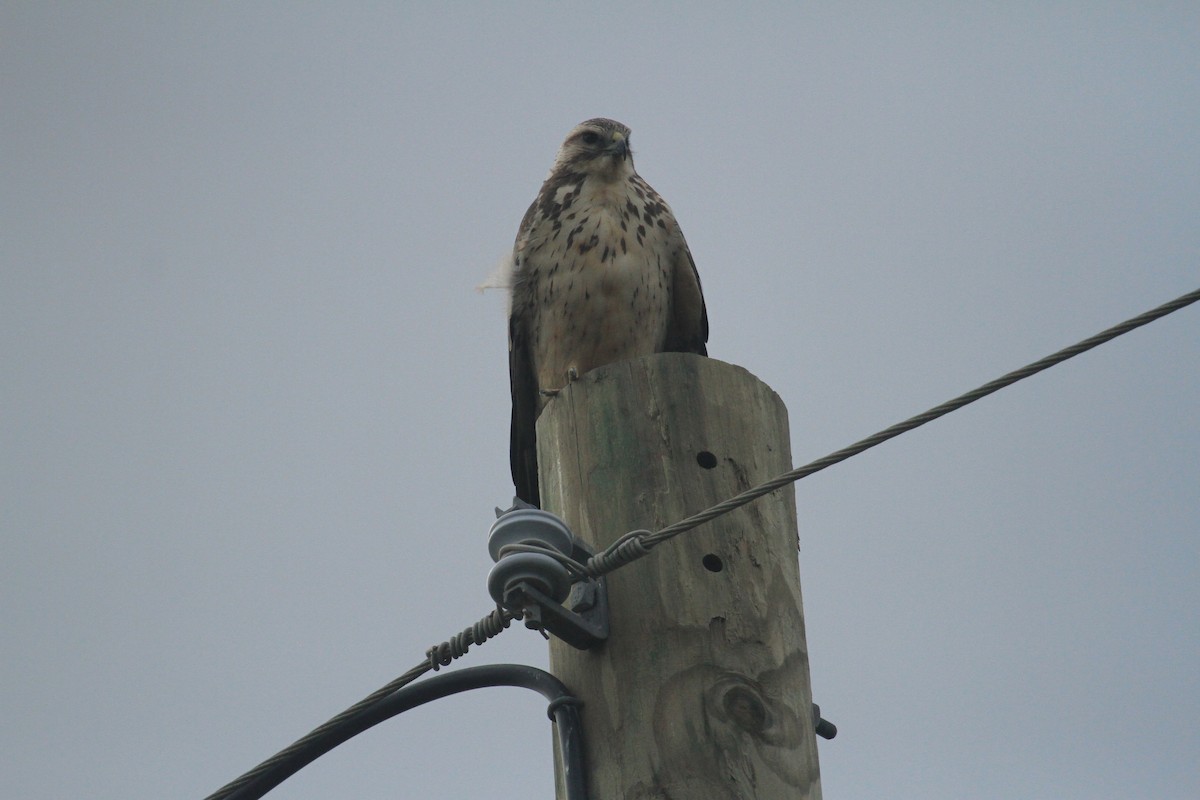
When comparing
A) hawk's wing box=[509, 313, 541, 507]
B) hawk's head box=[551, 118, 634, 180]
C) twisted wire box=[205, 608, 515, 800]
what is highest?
hawk's head box=[551, 118, 634, 180]

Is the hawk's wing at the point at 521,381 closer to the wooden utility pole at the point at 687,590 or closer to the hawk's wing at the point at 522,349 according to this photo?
the hawk's wing at the point at 522,349

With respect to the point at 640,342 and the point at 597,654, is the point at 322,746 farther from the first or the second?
the point at 640,342

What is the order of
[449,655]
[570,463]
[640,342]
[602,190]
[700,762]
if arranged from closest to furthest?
[700,762], [449,655], [570,463], [640,342], [602,190]

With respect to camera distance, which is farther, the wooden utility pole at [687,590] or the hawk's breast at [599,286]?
the hawk's breast at [599,286]

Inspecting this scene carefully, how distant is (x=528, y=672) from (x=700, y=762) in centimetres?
42

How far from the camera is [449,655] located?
249 cm

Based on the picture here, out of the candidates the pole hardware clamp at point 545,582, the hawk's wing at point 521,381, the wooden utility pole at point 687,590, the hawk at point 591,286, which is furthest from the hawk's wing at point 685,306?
the pole hardware clamp at point 545,582

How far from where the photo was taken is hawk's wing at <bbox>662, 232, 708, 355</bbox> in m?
5.39

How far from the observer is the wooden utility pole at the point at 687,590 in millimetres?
2223

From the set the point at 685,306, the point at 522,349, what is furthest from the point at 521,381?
the point at 685,306

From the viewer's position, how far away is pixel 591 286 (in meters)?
5.09

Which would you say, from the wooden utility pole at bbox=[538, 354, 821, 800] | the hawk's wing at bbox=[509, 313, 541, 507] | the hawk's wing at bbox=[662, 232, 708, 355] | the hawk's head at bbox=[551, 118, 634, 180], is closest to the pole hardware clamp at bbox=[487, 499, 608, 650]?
the wooden utility pole at bbox=[538, 354, 821, 800]

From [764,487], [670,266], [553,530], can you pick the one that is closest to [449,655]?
[553,530]

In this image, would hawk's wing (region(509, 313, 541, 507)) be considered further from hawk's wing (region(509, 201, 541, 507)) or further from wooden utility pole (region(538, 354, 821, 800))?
wooden utility pole (region(538, 354, 821, 800))
